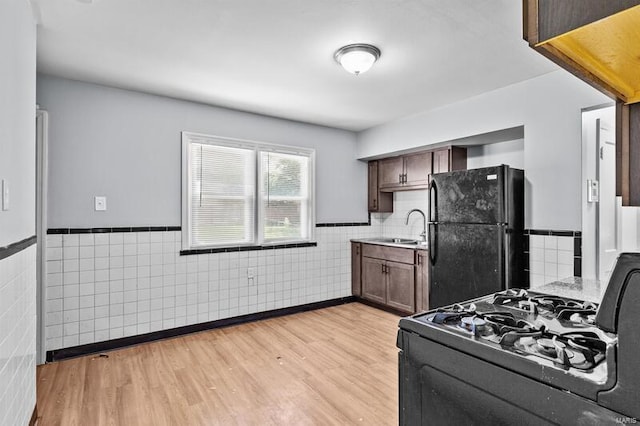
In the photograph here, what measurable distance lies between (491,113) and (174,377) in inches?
142

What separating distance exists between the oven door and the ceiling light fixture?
201 cm

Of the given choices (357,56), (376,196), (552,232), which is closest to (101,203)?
(357,56)

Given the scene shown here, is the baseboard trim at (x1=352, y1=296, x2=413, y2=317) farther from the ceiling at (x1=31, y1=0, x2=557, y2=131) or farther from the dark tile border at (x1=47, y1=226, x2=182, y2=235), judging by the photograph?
the dark tile border at (x1=47, y1=226, x2=182, y2=235)

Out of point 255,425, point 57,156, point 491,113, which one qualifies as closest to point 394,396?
point 255,425

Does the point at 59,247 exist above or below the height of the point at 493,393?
above

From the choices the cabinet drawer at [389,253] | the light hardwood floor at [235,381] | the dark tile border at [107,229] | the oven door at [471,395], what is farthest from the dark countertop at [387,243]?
the oven door at [471,395]

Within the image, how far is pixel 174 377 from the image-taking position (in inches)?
106

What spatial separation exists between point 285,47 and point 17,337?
2298mm

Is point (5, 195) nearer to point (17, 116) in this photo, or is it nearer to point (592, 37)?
point (17, 116)

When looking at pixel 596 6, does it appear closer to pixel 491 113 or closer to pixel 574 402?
pixel 574 402

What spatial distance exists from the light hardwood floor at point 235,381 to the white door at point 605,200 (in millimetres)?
1846

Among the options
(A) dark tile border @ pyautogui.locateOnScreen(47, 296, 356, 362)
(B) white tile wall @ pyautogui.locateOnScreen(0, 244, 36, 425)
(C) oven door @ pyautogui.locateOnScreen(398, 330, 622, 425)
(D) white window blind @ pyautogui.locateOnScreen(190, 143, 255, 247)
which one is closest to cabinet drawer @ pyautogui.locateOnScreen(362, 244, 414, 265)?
(A) dark tile border @ pyautogui.locateOnScreen(47, 296, 356, 362)

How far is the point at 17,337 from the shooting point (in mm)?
1674

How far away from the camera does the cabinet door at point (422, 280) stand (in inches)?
154
